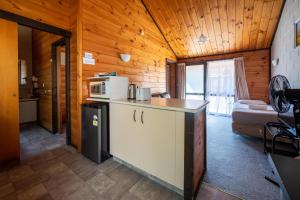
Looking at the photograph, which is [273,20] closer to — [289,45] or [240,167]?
[289,45]

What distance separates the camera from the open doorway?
2945 mm

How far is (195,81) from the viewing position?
5.93 metres

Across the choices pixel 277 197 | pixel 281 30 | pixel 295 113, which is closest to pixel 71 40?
pixel 295 113

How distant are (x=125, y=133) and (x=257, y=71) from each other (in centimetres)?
504

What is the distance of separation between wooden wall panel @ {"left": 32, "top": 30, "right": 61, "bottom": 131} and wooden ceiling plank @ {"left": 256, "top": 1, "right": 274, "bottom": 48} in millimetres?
4705

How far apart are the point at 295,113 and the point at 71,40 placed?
3.12 meters

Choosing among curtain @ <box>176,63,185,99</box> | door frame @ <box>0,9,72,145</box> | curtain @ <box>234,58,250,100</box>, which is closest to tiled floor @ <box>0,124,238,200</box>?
door frame @ <box>0,9,72,145</box>

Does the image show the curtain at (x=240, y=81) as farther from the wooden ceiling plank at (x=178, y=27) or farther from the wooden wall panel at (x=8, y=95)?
the wooden wall panel at (x=8, y=95)

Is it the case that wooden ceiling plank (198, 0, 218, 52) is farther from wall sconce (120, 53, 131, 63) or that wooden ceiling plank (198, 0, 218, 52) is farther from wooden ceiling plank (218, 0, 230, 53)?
wall sconce (120, 53, 131, 63)

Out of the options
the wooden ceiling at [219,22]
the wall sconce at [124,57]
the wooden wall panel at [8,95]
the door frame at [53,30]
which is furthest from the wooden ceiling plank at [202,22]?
the wooden wall panel at [8,95]

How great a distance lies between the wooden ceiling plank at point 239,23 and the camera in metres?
3.19

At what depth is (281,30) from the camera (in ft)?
11.0

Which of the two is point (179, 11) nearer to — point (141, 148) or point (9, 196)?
point (141, 148)

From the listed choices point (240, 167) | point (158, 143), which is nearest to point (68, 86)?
point (158, 143)
